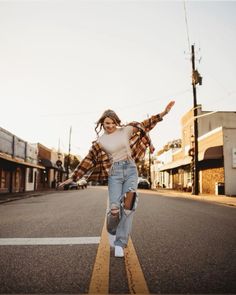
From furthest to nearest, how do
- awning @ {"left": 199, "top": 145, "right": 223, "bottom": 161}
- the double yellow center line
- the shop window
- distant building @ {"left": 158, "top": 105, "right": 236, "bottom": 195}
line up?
1. the shop window
2. awning @ {"left": 199, "top": 145, "right": 223, "bottom": 161}
3. distant building @ {"left": 158, "top": 105, "right": 236, "bottom": 195}
4. the double yellow center line

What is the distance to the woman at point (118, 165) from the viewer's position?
4094mm

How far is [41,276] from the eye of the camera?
3.17 meters

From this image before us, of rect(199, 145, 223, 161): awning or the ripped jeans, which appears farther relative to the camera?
rect(199, 145, 223, 161): awning

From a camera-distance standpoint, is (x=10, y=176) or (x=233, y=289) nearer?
(x=233, y=289)

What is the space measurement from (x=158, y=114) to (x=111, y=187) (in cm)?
137

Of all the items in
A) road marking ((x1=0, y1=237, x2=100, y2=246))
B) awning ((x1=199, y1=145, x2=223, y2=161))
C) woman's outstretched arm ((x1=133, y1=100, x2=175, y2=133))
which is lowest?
road marking ((x1=0, y1=237, x2=100, y2=246))

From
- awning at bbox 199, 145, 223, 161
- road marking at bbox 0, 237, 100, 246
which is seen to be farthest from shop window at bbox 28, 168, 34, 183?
road marking at bbox 0, 237, 100, 246

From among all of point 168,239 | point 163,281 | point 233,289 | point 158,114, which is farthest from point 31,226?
point 233,289

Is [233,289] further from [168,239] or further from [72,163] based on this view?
[72,163]

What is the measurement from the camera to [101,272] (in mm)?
3291

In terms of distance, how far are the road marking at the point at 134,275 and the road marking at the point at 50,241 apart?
0.97 metres

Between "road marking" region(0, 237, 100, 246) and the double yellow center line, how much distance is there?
0.63 m

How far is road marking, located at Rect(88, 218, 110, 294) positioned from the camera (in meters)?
2.78

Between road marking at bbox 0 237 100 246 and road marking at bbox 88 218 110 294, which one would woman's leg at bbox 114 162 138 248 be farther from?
road marking at bbox 0 237 100 246
